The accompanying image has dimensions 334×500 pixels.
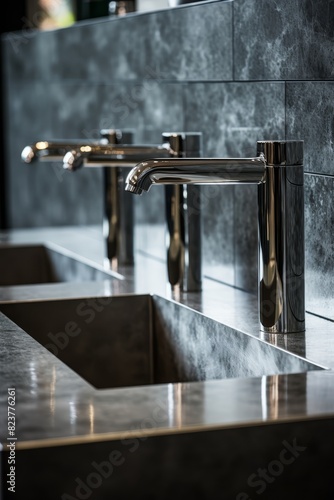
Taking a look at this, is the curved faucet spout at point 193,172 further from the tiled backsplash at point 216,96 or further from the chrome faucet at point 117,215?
the chrome faucet at point 117,215

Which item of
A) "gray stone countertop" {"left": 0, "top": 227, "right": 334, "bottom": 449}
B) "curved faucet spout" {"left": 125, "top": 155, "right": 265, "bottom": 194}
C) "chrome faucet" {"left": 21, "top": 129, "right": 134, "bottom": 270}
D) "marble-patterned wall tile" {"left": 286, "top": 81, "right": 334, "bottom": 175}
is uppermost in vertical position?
"marble-patterned wall tile" {"left": 286, "top": 81, "right": 334, "bottom": 175}

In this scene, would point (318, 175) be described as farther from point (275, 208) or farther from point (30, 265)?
point (30, 265)

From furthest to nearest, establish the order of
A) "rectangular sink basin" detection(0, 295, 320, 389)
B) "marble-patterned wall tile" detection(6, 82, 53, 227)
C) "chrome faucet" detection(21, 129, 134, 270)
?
"marble-patterned wall tile" detection(6, 82, 53, 227), "chrome faucet" detection(21, 129, 134, 270), "rectangular sink basin" detection(0, 295, 320, 389)

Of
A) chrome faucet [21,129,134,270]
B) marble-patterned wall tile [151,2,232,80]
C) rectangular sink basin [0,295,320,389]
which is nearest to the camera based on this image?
rectangular sink basin [0,295,320,389]

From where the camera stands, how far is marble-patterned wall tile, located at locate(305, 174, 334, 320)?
1227mm

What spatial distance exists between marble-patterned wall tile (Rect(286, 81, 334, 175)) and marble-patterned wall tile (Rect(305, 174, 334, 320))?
0.02 meters

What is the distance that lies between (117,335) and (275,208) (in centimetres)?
36

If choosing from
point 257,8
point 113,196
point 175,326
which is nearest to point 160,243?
point 113,196

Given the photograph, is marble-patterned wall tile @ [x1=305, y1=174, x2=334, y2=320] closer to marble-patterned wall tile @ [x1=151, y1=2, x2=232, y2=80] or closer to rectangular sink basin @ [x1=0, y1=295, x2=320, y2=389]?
rectangular sink basin @ [x1=0, y1=295, x2=320, y2=389]

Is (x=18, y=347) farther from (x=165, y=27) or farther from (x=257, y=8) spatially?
(x=165, y=27)

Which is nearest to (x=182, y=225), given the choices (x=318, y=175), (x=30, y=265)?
(x=318, y=175)

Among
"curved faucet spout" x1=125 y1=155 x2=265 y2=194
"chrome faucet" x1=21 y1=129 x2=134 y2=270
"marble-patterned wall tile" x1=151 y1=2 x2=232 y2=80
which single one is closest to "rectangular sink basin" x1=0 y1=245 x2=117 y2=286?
"chrome faucet" x1=21 y1=129 x2=134 y2=270

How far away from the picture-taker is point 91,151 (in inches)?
59.0

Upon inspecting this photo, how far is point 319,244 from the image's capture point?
1249mm
